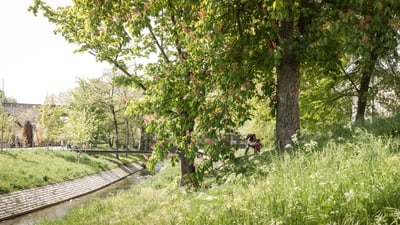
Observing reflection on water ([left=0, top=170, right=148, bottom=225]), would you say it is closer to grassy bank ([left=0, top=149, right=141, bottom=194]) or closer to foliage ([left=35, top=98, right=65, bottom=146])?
grassy bank ([left=0, top=149, right=141, bottom=194])

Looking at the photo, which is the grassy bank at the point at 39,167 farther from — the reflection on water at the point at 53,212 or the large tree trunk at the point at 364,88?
the large tree trunk at the point at 364,88

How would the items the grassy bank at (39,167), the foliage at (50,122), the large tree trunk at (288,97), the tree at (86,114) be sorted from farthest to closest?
the foliage at (50,122)
the tree at (86,114)
the grassy bank at (39,167)
the large tree trunk at (288,97)

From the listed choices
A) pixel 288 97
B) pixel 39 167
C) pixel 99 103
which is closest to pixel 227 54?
pixel 288 97

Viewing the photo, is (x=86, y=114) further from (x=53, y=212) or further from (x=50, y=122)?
(x=53, y=212)

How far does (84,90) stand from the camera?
4925 cm

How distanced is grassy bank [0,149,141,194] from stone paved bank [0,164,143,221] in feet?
1.77

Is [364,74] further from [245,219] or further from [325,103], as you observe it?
[245,219]

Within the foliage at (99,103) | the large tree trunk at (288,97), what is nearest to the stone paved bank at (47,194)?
the foliage at (99,103)

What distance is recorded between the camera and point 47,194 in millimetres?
24891

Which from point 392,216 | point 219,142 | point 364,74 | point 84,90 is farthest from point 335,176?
point 84,90

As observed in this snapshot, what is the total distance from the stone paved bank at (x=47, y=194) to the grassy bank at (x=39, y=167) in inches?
21.3

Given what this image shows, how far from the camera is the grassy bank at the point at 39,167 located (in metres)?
23.5

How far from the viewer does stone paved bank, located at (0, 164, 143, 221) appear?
20.6 metres

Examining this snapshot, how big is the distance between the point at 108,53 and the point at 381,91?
13.2 meters
